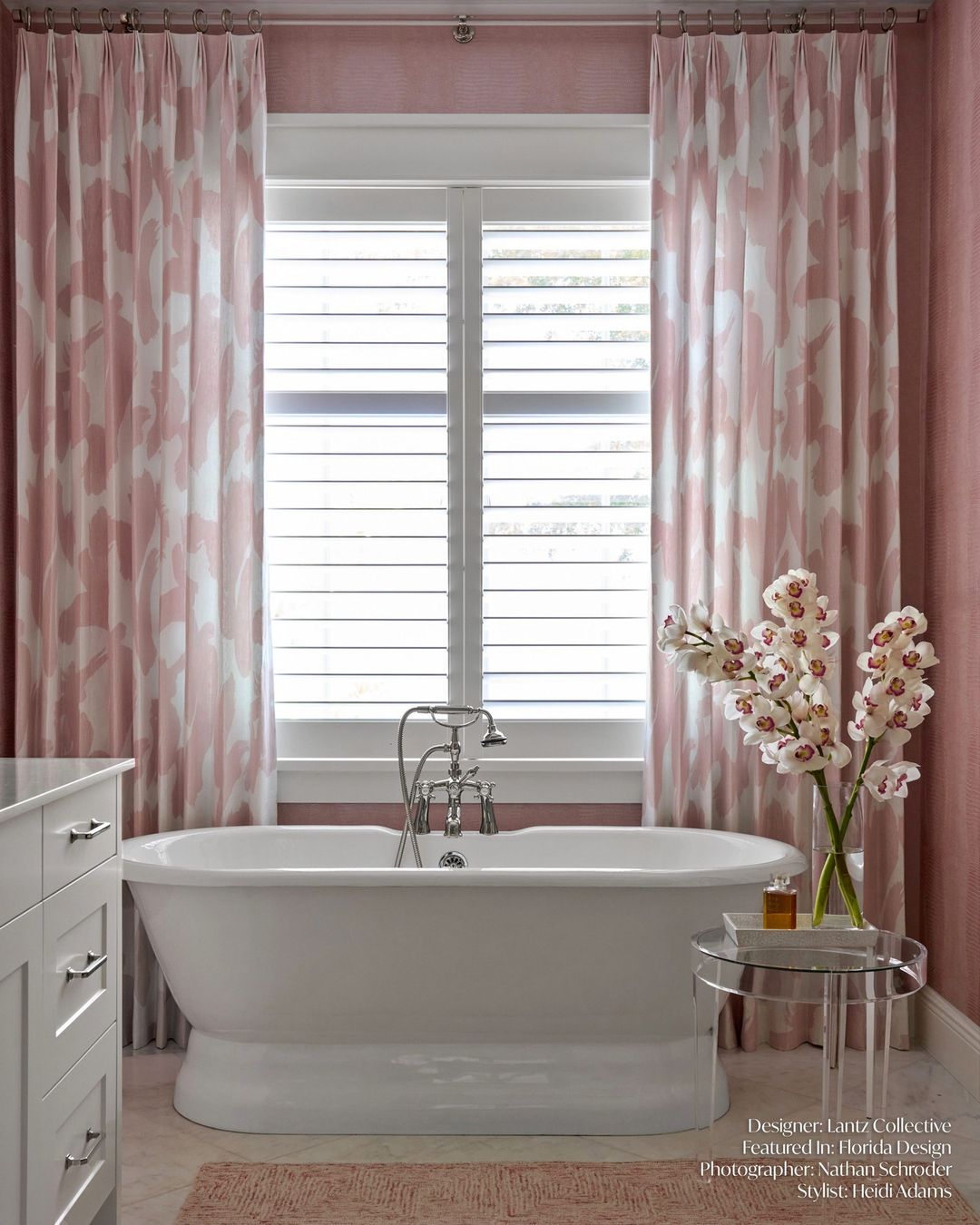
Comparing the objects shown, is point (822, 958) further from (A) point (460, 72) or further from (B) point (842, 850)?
(A) point (460, 72)

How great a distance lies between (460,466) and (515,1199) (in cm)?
199

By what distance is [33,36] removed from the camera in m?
3.03

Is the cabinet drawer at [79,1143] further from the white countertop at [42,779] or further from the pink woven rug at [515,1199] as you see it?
the white countertop at [42,779]

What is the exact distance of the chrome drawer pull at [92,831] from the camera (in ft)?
5.90

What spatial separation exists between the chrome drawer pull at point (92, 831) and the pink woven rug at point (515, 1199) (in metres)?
0.87

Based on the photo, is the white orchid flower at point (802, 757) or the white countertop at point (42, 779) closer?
the white countertop at point (42, 779)

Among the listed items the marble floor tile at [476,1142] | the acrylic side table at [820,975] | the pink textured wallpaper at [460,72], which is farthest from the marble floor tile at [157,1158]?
the pink textured wallpaper at [460,72]

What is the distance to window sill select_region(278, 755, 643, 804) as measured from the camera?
125 inches

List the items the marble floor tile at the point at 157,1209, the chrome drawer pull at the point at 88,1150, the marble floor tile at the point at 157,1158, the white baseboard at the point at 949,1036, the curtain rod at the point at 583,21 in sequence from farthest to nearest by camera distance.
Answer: the curtain rod at the point at 583,21, the white baseboard at the point at 949,1036, the marble floor tile at the point at 157,1158, the marble floor tile at the point at 157,1209, the chrome drawer pull at the point at 88,1150

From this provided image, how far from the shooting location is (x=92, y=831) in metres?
1.87

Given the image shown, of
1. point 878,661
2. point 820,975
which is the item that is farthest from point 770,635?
point 820,975

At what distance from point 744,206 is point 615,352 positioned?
56 cm

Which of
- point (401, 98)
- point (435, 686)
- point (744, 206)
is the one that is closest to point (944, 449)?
point (744, 206)

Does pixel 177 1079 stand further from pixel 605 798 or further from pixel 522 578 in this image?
pixel 522 578
